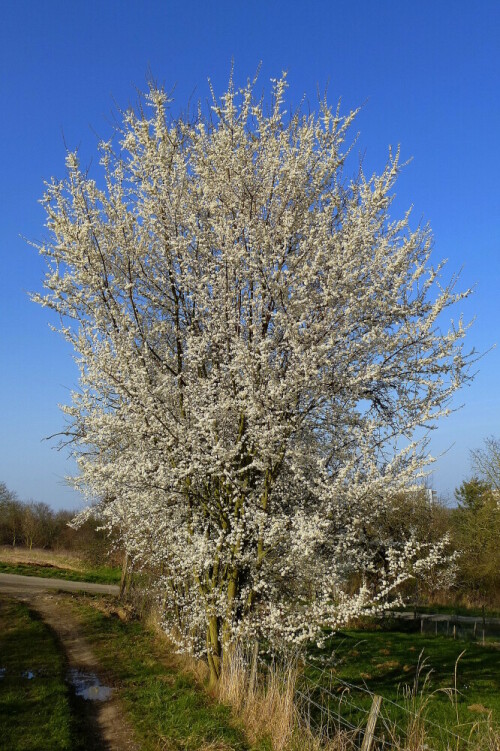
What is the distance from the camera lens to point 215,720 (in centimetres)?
695

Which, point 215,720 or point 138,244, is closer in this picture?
point 215,720

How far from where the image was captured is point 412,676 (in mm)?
12477

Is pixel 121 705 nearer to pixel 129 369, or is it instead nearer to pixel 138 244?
pixel 129 369

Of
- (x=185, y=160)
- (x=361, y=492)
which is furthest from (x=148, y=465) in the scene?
(x=185, y=160)

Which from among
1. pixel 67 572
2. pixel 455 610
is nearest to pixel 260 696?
pixel 67 572

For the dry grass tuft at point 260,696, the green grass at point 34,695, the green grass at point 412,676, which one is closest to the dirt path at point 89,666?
the green grass at point 34,695

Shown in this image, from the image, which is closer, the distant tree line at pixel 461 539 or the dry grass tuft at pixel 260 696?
the dry grass tuft at pixel 260 696

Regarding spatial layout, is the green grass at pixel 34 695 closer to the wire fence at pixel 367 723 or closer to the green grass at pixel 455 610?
the wire fence at pixel 367 723

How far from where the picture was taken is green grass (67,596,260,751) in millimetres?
6527

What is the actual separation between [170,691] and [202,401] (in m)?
4.29

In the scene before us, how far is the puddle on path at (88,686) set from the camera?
336 inches

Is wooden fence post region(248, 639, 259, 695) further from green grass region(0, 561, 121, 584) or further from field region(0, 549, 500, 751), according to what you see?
green grass region(0, 561, 121, 584)

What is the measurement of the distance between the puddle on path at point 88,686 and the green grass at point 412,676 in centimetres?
307

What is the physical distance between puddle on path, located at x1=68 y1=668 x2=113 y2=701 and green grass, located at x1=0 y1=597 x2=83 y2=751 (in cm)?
20
